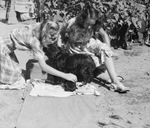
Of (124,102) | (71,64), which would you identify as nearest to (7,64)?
(71,64)

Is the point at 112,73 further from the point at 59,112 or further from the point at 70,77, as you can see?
the point at 59,112

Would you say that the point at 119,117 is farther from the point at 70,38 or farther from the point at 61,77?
the point at 70,38

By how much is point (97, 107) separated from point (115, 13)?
2.62 metres

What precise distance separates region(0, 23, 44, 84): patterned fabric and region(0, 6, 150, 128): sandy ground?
229 mm

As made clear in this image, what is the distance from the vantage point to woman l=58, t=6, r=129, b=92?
4.34 metres

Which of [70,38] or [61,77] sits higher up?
[70,38]

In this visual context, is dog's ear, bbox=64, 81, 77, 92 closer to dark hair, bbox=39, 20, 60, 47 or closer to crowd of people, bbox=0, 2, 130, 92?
crowd of people, bbox=0, 2, 130, 92

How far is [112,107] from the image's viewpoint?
13.2 ft

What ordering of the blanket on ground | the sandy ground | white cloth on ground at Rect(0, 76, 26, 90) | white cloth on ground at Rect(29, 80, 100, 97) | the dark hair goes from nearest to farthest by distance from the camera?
the blanket on ground < the sandy ground < the dark hair < white cloth on ground at Rect(29, 80, 100, 97) < white cloth on ground at Rect(0, 76, 26, 90)

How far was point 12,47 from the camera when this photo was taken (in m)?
4.52

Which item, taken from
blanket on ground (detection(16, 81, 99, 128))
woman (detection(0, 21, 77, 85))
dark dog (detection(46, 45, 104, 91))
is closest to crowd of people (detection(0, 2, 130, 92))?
woman (detection(0, 21, 77, 85))

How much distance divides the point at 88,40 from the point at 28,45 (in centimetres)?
82

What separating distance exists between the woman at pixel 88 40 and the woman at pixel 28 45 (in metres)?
0.32

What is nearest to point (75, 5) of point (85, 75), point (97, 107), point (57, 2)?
point (57, 2)
